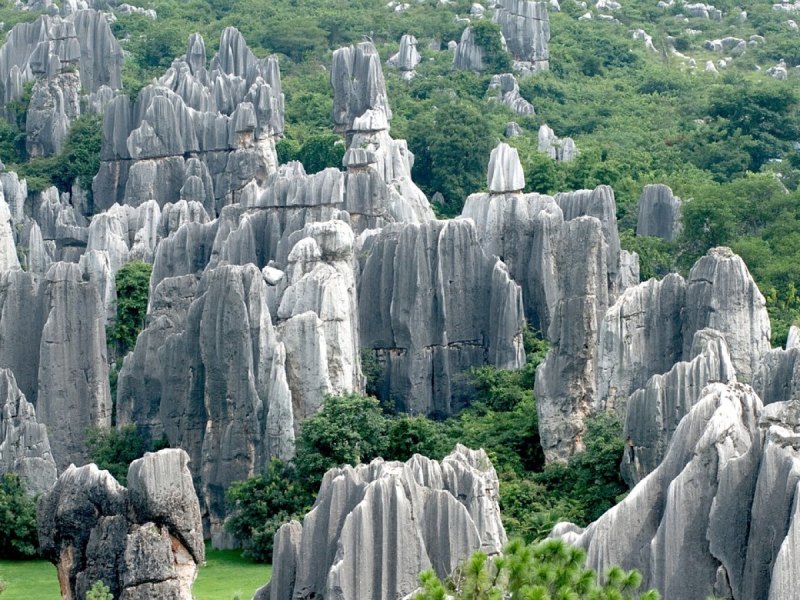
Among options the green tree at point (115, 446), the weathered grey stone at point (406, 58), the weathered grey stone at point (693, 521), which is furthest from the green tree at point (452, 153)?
the weathered grey stone at point (693, 521)

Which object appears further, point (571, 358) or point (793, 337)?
point (793, 337)

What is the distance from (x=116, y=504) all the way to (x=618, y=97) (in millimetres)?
50955

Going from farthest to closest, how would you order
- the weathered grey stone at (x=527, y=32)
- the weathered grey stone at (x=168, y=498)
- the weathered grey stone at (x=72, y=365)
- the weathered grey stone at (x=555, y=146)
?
1. the weathered grey stone at (x=527, y=32)
2. the weathered grey stone at (x=555, y=146)
3. the weathered grey stone at (x=72, y=365)
4. the weathered grey stone at (x=168, y=498)

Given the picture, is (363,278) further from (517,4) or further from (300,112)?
(517,4)

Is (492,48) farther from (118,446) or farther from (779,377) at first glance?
(779,377)

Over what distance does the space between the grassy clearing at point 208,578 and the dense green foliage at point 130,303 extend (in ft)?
35.1

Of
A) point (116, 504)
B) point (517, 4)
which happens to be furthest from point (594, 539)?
point (517, 4)

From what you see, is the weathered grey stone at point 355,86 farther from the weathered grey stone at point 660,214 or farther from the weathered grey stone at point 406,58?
the weathered grey stone at point 660,214

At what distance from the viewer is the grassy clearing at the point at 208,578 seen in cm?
3891

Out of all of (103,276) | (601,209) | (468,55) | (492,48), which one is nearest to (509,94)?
(468,55)

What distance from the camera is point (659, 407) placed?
39625 mm

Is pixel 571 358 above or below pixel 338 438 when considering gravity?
above

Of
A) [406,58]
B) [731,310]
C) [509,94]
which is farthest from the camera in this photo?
[406,58]

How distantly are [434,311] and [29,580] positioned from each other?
12542 mm
